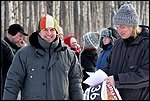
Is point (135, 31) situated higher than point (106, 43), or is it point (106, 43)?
point (135, 31)

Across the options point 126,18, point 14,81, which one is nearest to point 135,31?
point 126,18

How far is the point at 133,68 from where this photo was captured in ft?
12.0

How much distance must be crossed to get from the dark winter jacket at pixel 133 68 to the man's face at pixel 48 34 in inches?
28.1

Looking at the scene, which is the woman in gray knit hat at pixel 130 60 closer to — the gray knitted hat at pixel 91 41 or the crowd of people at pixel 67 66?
the crowd of people at pixel 67 66

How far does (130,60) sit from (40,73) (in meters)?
0.91

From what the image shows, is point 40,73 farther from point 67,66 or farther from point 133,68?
point 133,68

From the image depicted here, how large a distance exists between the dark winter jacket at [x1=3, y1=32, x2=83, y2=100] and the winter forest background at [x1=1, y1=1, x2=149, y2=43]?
23.6 feet

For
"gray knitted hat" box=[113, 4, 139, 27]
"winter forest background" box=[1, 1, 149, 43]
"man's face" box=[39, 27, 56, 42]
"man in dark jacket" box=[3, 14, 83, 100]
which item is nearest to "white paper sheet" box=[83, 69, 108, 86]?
"man in dark jacket" box=[3, 14, 83, 100]

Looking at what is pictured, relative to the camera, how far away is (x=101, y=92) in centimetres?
357

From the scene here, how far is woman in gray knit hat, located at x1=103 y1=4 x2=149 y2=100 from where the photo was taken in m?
3.59

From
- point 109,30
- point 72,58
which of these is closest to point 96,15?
point 109,30

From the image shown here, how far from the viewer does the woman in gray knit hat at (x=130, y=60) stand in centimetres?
359

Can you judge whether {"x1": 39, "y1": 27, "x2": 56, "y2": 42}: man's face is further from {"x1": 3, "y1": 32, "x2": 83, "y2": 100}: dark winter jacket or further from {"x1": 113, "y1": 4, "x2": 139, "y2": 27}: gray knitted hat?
{"x1": 113, "y1": 4, "x2": 139, "y2": 27}: gray knitted hat

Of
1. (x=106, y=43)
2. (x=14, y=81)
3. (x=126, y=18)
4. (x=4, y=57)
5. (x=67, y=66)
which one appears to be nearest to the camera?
(x=126, y=18)
